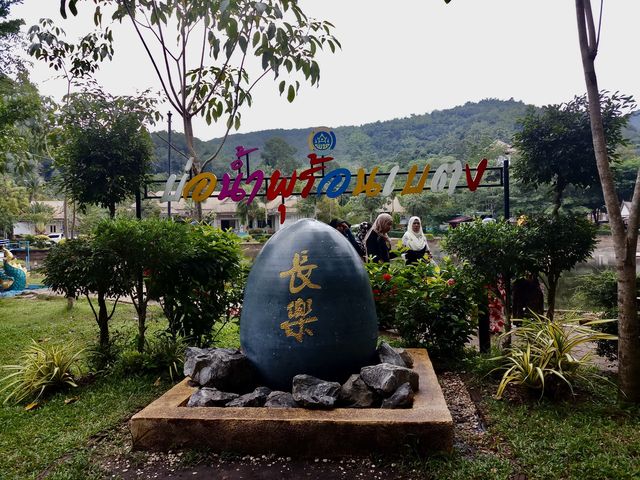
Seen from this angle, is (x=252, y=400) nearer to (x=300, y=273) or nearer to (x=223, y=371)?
(x=223, y=371)

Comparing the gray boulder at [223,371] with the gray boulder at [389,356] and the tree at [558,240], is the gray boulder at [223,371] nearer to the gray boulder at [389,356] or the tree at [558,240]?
→ the gray boulder at [389,356]

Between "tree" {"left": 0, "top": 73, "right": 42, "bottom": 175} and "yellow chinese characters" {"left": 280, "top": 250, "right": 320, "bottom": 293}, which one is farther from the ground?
"tree" {"left": 0, "top": 73, "right": 42, "bottom": 175}

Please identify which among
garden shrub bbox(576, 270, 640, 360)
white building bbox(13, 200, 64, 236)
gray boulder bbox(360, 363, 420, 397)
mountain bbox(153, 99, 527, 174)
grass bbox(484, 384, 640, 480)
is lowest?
white building bbox(13, 200, 64, 236)

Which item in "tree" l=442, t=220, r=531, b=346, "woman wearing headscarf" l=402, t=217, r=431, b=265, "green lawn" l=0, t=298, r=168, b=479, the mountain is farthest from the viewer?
the mountain

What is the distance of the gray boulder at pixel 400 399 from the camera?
3.88 metres

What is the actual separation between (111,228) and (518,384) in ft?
15.3

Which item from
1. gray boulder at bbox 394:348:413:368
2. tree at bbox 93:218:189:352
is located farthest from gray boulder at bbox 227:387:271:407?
tree at bbox 93:218:189:352

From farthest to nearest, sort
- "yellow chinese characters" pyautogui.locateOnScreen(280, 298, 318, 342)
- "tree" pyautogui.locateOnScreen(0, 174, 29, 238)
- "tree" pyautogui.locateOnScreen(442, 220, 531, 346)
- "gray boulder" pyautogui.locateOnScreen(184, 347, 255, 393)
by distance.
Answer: "tree" pyautogui.locateOnScreen(0, 174, 29, 238) → "tree" pyautogui.locateOnScreen(442, 220, 531, 346) → "gray boulder" pyautogui.locateOnScreen(184, 347, 255, 393) → "yellow chinese characters" pyautogui.locateOnScreen(280, 298, 318, 342)

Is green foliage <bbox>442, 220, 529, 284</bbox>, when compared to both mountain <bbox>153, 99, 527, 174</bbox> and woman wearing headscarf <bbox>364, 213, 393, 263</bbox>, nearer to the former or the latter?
woman wearing headscarf <bbox>364, 213, 393, 263</bbox>

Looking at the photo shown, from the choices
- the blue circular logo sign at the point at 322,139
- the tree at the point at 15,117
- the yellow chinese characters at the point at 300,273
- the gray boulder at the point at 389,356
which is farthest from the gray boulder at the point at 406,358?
the tree at the point at 15,117

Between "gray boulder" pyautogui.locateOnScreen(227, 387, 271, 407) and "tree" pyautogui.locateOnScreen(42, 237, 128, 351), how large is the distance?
2.68 metres

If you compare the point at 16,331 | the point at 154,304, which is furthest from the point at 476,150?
the point at 16,331

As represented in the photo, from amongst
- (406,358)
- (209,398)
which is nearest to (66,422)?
(209,398)

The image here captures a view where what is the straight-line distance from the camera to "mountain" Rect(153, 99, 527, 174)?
71812 millimetres
